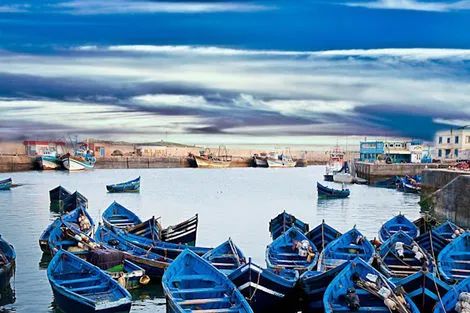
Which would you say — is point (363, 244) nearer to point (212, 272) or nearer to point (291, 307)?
point (291, 307)

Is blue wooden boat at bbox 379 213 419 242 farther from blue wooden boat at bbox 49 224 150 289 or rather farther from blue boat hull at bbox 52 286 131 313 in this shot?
blue boat hull at bbox 52 286 131 313

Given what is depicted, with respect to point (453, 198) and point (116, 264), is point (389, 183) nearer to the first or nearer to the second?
point (453, 198)

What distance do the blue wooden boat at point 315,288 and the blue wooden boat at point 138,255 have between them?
5629 millimetres

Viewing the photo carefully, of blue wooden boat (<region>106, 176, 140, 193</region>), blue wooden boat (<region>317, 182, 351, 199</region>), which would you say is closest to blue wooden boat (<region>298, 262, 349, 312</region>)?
blue wooden boat (<region>317, 182, 351, 199</region>)

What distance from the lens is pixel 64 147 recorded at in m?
152

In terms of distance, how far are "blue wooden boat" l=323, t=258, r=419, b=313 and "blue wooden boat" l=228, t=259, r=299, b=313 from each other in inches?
59.4

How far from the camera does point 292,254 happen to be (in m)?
19.8

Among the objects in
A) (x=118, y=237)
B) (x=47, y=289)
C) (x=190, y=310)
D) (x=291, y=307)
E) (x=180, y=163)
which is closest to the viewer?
(x=190, y=310)

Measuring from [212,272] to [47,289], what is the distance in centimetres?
760

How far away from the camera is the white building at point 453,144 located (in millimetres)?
83812

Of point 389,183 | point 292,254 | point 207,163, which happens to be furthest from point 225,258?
point 207,163

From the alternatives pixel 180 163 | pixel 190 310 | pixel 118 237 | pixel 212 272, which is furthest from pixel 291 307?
pixel 180 163

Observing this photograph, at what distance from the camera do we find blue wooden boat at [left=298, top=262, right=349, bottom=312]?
14.4 m

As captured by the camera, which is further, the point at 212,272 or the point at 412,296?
the point at 212,272
